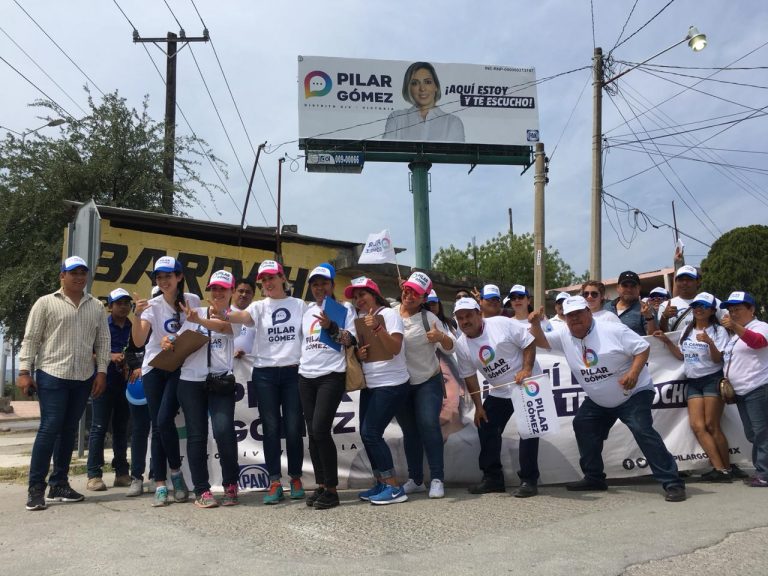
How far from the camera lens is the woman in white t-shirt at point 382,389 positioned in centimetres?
570

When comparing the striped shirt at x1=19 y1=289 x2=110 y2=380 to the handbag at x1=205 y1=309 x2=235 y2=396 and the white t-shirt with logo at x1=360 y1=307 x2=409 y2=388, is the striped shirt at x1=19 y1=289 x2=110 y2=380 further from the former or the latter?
the white t-shirt with logo at x1=360 y1=307 x2=409 y2=388

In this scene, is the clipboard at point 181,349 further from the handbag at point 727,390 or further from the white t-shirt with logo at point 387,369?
the handbag at point 727,390

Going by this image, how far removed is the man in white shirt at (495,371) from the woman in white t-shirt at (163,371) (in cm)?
244

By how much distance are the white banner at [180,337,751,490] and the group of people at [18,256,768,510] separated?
0.26 metres

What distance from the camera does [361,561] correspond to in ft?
13.2

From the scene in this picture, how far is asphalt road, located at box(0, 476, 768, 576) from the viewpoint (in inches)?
154

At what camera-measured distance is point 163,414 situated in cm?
586

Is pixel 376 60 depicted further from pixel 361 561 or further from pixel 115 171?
pixel 361 561

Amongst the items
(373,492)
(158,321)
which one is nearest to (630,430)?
(373,492)

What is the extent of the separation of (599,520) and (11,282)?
12.1 m

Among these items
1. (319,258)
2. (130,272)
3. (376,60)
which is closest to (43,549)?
(130,272)

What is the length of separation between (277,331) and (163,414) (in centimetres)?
118

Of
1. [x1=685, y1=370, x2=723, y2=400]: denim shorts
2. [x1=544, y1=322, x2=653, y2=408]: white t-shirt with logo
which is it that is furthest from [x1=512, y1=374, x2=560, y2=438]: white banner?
[x1=685, y1=370, x2=723, y2=400]: denim shorts

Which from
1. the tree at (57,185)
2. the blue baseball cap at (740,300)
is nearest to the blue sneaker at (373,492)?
the blue baseball cap at (740,300)
